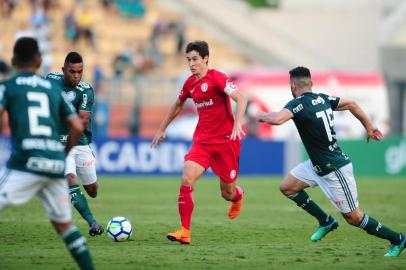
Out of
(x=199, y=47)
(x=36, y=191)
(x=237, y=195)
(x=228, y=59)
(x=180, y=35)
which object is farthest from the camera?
(x=228, y=59)

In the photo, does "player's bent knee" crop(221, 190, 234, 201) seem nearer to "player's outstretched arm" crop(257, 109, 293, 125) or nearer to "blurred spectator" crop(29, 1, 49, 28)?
"player's outstretched arm" crop(257, 109, 293, 125)

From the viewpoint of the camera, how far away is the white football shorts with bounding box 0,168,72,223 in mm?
9102

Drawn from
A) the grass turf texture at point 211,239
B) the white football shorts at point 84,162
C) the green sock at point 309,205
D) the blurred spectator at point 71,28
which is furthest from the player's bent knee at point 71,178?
the blurred spectator at point 71,28

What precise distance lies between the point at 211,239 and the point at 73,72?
2959mm

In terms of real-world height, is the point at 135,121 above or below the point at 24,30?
below

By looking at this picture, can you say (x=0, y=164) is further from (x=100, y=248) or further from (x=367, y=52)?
(x=367, y=52)

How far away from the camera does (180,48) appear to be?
122 feet

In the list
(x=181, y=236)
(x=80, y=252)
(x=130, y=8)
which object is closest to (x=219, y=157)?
(x=181, y=236)

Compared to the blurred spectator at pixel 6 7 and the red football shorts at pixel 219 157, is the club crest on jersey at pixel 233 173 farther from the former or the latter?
the blurred spectator at pixel 6 7

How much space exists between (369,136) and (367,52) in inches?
1145

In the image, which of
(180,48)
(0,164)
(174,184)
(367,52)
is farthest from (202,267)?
(367,52)

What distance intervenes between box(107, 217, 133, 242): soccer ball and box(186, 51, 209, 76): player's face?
224 cm

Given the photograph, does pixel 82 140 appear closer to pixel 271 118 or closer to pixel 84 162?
pixel 84 162

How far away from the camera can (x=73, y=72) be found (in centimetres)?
1290
